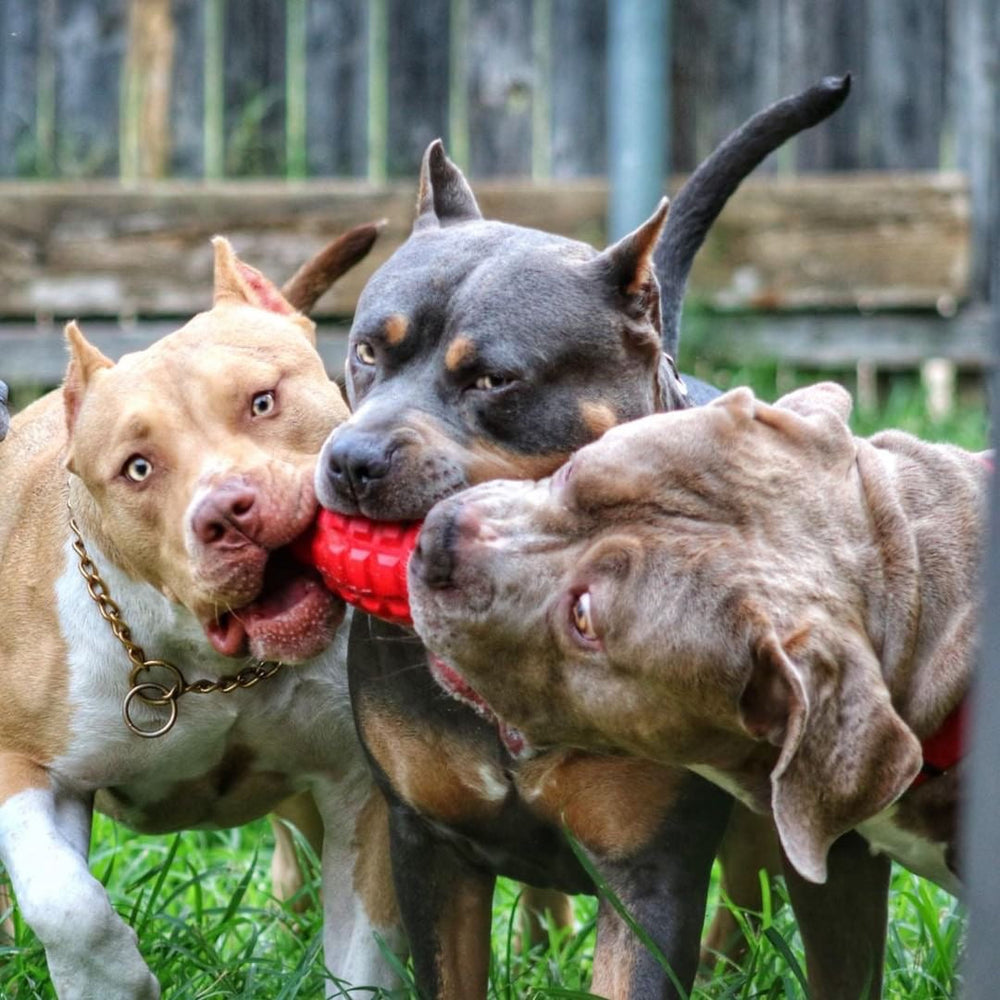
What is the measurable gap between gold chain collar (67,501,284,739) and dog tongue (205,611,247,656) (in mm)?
310

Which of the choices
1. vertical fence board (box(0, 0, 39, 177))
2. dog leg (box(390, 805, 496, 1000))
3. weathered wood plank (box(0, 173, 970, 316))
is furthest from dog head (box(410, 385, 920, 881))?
vertical fence board (box(0, 0, 39, 177))

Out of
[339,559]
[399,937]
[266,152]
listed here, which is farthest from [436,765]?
[266,152]

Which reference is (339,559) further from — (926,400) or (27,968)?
(926,400)

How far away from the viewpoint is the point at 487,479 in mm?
3582

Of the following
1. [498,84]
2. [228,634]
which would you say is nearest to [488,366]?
[228,634]

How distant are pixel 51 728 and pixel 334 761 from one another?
2.12 feet

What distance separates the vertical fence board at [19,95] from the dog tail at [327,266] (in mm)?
5006

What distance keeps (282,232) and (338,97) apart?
1156 millimetres

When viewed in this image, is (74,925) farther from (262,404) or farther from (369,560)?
(262,404)

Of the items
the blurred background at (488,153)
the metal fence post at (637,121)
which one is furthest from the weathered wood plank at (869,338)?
the metal fence post at (637,121)

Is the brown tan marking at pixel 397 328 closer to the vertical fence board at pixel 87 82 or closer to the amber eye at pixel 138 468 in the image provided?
the amber eye at pixel 138 468

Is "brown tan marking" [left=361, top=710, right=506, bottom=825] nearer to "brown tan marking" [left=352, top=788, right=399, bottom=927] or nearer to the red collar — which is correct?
"brown tan marking" [left=352, top=788, right=399, bottom=927]

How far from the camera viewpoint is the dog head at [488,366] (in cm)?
351

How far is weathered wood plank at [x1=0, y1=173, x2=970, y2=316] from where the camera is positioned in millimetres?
Answer: 8812
